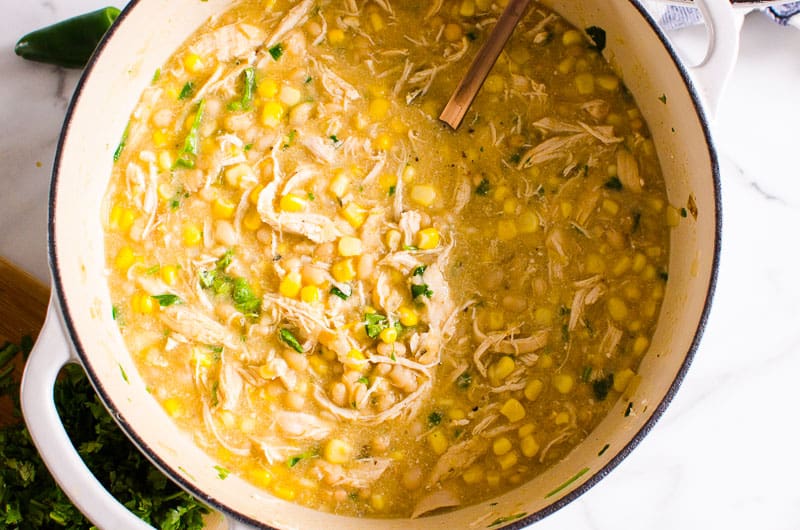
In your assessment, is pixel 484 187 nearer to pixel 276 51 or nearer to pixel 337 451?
pixel 276 51

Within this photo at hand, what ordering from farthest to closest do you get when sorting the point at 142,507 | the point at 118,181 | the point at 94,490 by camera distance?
the point at 118,181
the point at 142,507
the point at 94,490

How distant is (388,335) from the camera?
310cm

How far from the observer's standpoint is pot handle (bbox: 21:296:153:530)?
8.39ft

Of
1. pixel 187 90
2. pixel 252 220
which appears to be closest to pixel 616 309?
pixel 252 220

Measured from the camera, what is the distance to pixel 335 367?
3.15 metres

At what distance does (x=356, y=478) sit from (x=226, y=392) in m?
0.61

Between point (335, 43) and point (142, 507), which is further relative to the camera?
point (335, 43)

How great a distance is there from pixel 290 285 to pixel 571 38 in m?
1.51

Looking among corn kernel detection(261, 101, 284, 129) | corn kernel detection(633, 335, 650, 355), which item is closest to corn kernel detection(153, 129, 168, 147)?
corn kernel detection(261, 101, 284, 129)

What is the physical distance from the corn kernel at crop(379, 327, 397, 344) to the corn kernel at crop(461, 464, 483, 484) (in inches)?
23.6

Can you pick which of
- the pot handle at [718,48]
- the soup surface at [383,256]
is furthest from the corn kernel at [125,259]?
the pot handle at [718,48]

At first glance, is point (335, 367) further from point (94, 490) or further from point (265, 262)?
point (94, 490)

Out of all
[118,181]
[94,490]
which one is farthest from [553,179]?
[94,490]

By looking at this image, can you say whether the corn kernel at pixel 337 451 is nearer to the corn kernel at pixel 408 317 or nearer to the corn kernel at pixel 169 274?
the corn kernel at pixel 408 317
